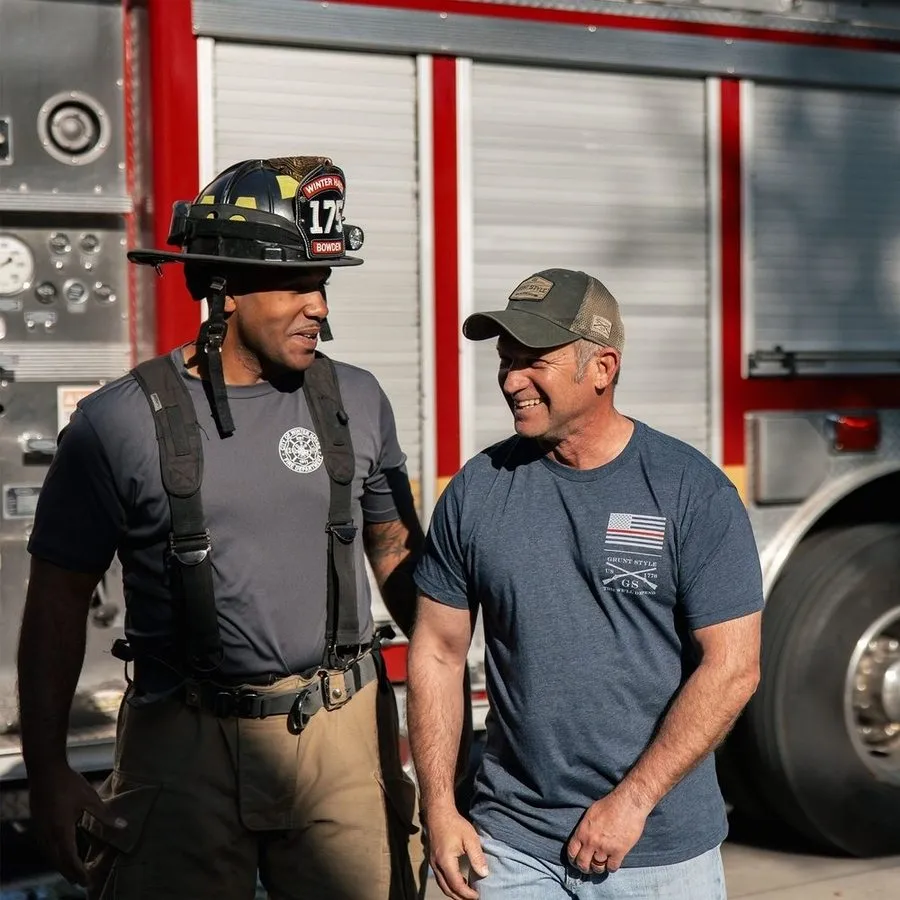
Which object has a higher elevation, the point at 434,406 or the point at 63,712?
A: the point at 434,406

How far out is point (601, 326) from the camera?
2863 millimetres

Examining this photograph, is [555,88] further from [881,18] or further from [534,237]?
[881,18]

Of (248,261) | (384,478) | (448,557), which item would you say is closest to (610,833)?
(448,557)

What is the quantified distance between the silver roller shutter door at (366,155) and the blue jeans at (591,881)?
1.80 meters

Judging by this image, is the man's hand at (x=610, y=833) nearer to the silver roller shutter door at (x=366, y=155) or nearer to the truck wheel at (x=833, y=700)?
the silver roller shutter door at (x=366, y=155)

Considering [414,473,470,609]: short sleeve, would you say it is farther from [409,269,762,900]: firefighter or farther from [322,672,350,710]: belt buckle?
[322,672,350,710]: belt buckle

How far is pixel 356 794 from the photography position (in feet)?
10.2

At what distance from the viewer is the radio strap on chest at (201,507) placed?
2941mm

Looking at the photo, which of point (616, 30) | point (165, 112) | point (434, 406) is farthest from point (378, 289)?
point (616, 30)

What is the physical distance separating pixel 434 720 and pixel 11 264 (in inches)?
77.3

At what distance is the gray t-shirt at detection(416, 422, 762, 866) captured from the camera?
2.72 m

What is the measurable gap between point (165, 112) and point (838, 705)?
2.64 m

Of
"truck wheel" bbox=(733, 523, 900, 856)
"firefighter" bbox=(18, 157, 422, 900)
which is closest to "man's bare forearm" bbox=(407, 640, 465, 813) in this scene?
"firefighter" bbox=(18, 157, 422, 900)

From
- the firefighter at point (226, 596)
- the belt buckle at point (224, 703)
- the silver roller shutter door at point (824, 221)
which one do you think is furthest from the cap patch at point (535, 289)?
the silver roller shutter door at point (824, 221)
